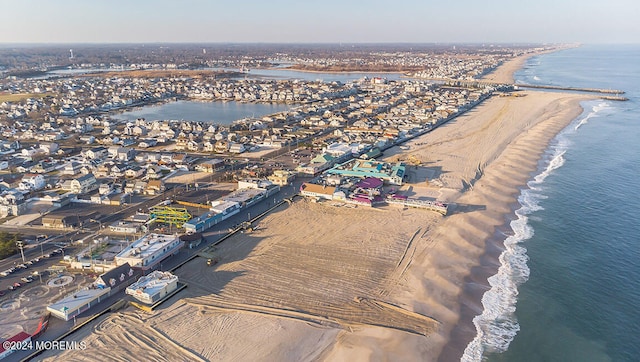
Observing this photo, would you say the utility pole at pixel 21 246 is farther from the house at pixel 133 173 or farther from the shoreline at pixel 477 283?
the shoreline at pixel 477 283

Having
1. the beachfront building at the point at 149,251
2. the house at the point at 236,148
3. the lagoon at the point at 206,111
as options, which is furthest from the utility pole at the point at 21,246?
the lagoon at the point at 206,111

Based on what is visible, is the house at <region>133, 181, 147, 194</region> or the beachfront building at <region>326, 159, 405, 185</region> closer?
the house at <region>133, 181, 147, 194</region>

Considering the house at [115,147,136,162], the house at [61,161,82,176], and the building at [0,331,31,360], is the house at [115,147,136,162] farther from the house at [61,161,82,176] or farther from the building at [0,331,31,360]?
the building at [0,331,31,360]

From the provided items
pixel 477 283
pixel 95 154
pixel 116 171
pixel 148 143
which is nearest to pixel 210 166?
pixel 116 171

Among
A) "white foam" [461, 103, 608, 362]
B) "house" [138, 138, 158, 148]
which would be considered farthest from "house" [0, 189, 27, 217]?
"white foam" [461, 103, 608, 362]

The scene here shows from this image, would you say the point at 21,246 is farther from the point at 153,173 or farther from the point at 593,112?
the point at 593,112
